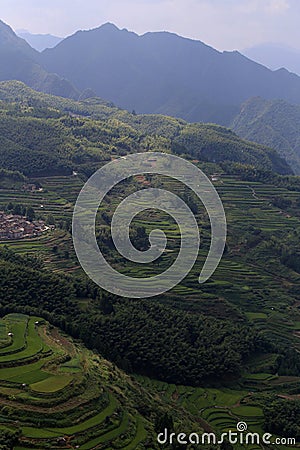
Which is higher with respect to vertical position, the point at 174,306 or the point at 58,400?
the point at 174,306

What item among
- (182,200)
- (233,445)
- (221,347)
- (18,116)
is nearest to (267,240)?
(182,200)

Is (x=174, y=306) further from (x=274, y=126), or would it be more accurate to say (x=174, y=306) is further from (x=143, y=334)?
(x=274, y=126)

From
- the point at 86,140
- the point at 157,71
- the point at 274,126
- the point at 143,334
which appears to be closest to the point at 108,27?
the point at 157,71

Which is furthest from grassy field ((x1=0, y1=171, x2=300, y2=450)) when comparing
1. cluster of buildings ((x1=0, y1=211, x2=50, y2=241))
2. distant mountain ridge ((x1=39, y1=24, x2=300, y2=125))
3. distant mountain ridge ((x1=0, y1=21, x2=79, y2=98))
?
distant mountain ridge ((x1=39, y1=24, x2=300, y2=125))

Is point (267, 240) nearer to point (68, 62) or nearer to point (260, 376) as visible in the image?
point (260, 376)

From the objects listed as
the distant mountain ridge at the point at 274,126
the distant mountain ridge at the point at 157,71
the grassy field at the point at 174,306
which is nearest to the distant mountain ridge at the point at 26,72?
the distant mountain ridge at the point at 157,71

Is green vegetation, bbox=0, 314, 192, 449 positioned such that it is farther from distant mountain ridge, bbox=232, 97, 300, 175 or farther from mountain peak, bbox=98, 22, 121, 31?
mountain peak, bbox=98, 22, 121, 31
